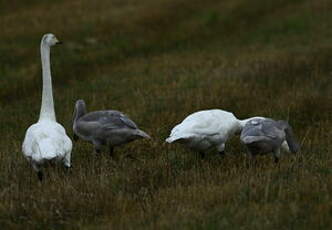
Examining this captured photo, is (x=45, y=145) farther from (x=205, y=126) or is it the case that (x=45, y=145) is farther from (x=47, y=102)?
(x=205, y=126)

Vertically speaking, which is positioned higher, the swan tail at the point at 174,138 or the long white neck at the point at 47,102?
the long white neck at the point at 47,102

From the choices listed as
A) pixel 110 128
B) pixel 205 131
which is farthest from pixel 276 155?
pixel 110 128

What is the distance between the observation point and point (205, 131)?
9.78 meters

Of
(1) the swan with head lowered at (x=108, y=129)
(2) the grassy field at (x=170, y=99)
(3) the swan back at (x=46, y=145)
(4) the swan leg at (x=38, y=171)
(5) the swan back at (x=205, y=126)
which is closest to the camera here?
(2) the grassy field at (x=170, y=99)

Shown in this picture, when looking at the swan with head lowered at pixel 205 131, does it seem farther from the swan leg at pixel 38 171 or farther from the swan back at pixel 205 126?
the swan leg at pixel 38 171

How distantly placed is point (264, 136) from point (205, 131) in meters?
0.80

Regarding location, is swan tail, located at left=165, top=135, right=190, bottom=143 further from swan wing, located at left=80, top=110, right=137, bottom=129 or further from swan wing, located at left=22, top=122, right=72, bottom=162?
swan wing, located at left=22, top=122, right=72, bottom=162

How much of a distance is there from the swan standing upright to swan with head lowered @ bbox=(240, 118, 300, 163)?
348 millimetres

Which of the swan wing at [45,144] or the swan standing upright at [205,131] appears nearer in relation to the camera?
the swan wing at [45,144]

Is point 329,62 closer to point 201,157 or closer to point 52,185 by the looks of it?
point 201,157

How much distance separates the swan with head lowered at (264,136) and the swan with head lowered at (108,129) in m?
1.38

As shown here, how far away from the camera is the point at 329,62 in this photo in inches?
683

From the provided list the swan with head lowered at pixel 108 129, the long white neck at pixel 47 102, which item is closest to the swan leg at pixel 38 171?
the long white neck at pixel 47 102

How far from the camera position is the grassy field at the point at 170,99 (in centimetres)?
760
